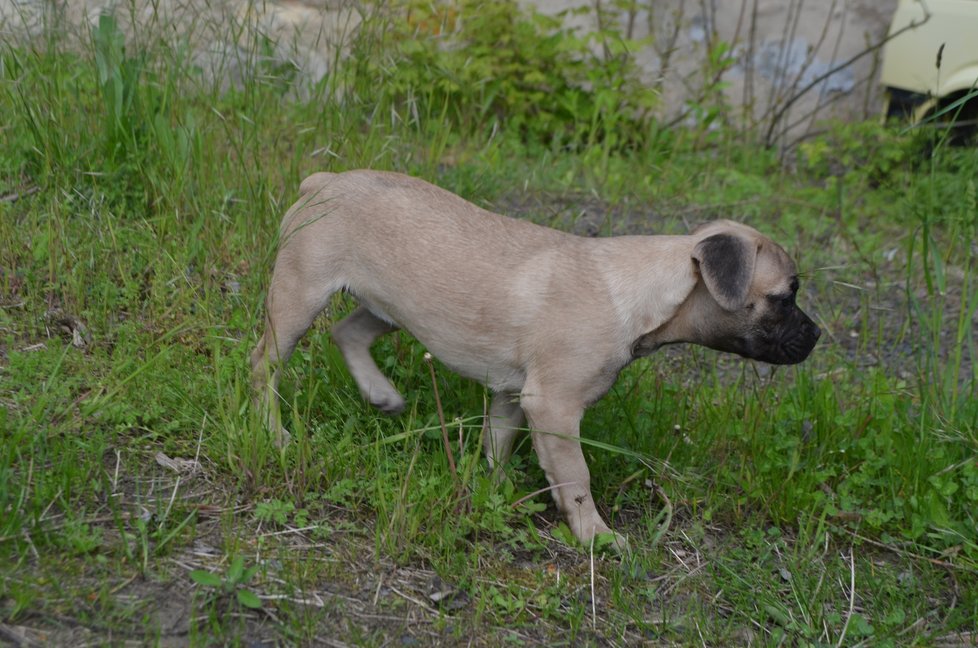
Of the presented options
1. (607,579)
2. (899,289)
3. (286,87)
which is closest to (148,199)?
(286,87)

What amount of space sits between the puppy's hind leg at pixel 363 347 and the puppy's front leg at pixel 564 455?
0.81 metres

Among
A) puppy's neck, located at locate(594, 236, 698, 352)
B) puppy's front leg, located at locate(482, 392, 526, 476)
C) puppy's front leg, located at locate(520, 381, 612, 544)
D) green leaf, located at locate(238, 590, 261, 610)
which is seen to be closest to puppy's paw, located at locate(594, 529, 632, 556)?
puppy's front leg, located at locate(520, 381, 612, 544)

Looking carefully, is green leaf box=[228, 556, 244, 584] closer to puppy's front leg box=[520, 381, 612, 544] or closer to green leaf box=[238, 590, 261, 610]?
green leaf box=[238, 590, 261, 610]

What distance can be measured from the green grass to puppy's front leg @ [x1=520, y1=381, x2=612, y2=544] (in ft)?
0.45

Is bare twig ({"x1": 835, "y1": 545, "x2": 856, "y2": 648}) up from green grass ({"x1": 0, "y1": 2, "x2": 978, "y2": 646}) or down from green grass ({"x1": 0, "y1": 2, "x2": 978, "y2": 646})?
down

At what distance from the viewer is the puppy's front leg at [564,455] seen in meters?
4.06

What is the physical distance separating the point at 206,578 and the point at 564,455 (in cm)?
149

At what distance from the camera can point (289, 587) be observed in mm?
3387

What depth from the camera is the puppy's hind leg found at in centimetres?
468

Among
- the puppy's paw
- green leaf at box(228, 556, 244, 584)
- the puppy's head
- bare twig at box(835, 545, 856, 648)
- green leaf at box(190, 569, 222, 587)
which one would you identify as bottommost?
bare twig at box(835, 545, 856, 648)

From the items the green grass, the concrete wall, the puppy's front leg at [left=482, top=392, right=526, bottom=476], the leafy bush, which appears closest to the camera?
the green grass

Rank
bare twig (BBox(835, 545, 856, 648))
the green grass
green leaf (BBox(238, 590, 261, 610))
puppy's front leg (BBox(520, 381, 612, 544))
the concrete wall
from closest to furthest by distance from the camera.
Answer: green leaf (BBox(238, 590, 261, 610)), the green grass, bare twig (BBox(835, 545, 856, 648)), puppy's front leg (BBox(520, 381, 612, 544)), the concrete wall

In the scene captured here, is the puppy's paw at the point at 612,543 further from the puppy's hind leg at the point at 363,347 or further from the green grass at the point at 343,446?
the puppy's hind leg at the point at 363,347

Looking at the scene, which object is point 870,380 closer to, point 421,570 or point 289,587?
point 421,570
